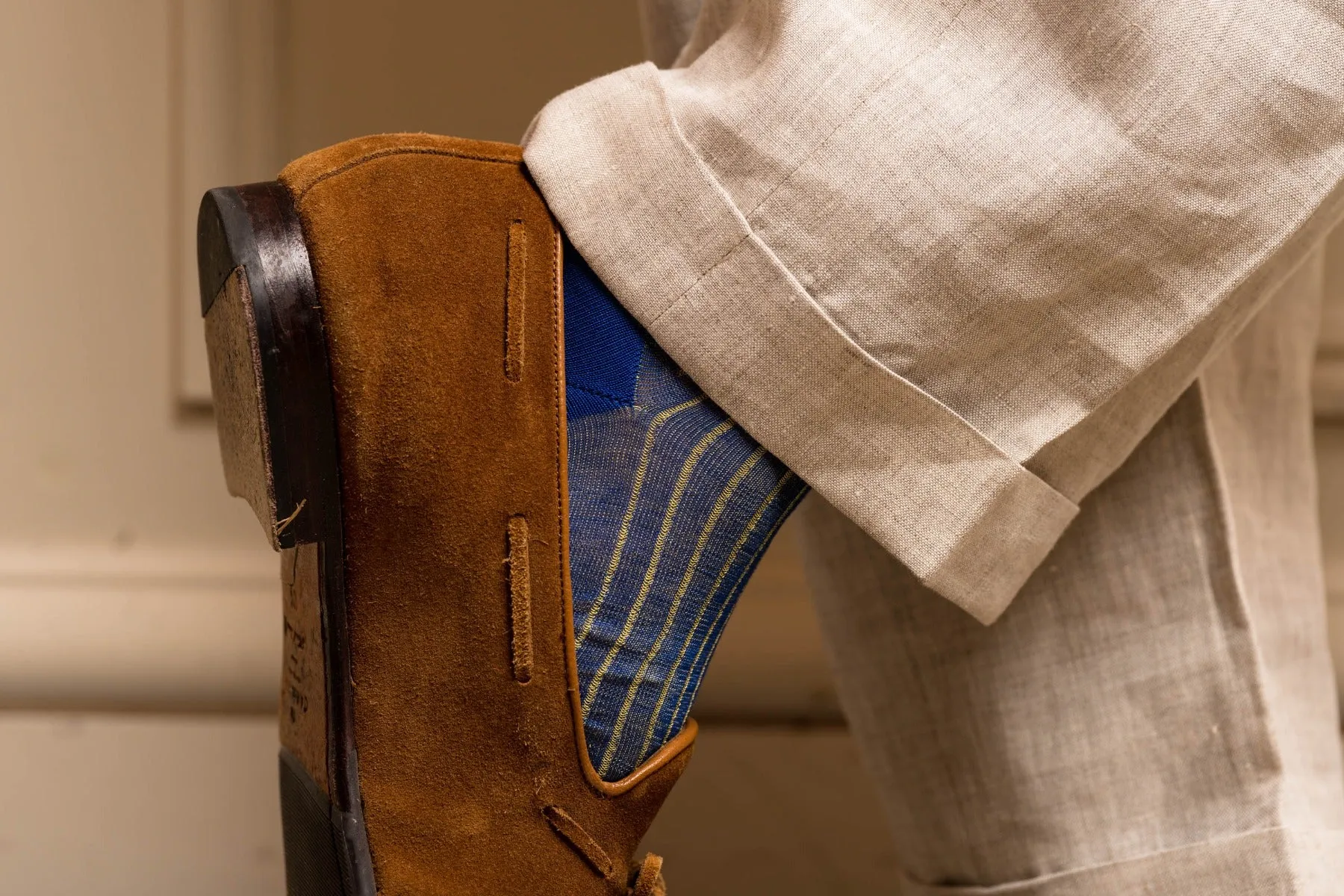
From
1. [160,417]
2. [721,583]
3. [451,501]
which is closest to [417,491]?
[451,501]

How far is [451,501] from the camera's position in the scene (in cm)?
34

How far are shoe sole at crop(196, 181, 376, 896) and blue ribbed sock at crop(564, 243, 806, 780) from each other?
0.08 metres

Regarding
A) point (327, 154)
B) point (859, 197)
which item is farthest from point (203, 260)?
point (859, 197)

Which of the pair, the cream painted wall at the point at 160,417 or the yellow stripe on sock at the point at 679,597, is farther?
the cream painted wall at the point at 160,417

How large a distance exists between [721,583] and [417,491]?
0.12 m

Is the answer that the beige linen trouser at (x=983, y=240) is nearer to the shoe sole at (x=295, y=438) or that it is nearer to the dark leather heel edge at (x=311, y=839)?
the shoe sole at (x=295, y=438)

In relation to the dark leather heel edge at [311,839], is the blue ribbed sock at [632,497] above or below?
above

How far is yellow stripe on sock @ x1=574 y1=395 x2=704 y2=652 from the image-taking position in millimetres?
365

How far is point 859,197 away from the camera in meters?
0.34

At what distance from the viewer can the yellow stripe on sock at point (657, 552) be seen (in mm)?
367

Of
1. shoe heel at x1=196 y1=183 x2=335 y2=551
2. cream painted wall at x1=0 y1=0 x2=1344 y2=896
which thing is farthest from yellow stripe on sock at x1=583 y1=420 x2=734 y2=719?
cream painted wall at x1=0 y1=0 x2=1344 y2=896

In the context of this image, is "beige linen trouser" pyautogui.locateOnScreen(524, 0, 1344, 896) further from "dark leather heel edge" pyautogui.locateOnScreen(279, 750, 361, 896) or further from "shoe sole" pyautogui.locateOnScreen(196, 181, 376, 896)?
"dark leather heel edge" pyautogui.locateOnScreen(279, 750, 361, 896)

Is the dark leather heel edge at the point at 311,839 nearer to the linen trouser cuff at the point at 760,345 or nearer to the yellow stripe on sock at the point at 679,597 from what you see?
the yellow stripe on sock at the point at 679,597

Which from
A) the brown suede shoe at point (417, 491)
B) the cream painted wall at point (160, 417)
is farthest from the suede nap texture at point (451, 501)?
the cream painted wall at point (160, 417)
